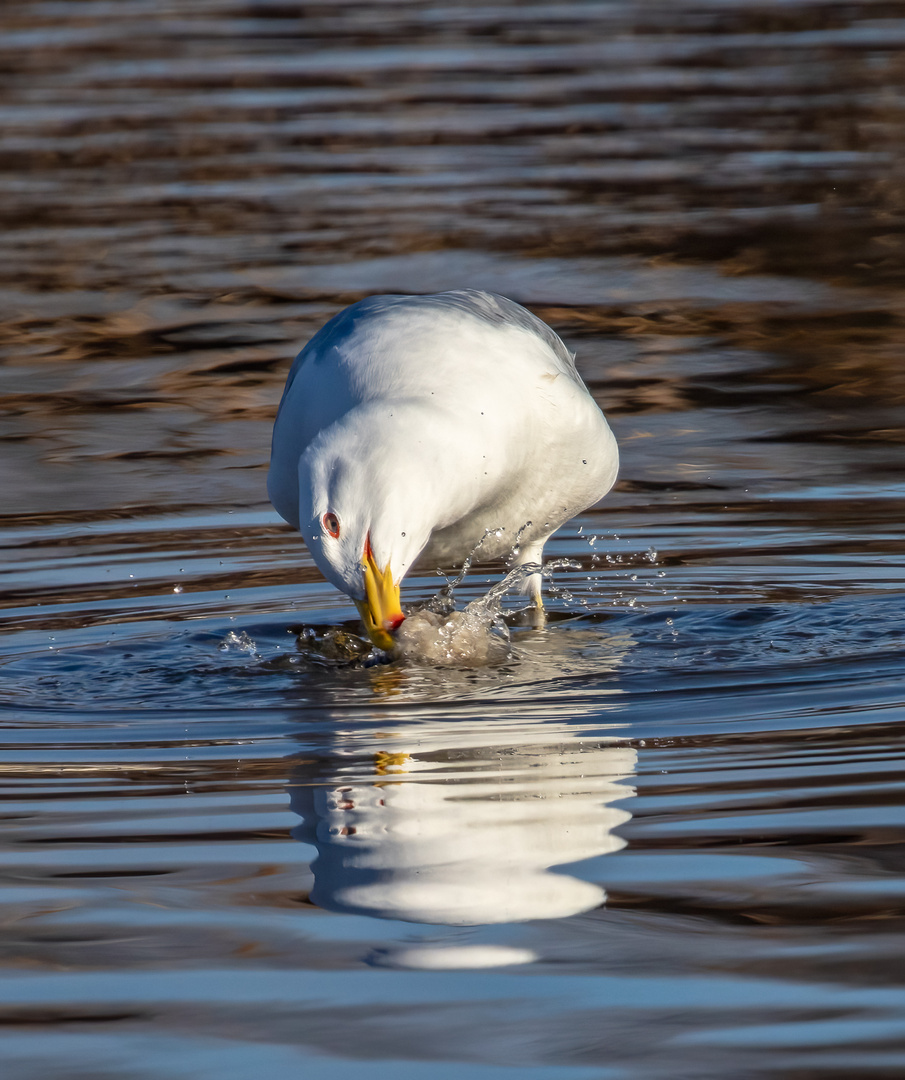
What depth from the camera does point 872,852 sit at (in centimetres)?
396

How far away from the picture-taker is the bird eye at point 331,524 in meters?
5.52

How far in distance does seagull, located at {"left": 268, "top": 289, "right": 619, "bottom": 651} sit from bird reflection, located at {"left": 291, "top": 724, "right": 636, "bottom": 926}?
0.61 m

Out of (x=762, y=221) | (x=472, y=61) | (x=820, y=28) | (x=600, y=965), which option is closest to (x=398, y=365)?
(x=600, y=965)

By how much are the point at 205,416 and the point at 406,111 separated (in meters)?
10.4

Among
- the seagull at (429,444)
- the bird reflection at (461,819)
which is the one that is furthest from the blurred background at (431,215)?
the bird reflection at (461,819)

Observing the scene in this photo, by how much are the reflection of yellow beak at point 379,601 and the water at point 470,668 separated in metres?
0.21

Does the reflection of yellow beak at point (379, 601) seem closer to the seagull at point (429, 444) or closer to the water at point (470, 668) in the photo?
the seagull at point (429, 444)

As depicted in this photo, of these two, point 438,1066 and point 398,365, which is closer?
point 438,1066

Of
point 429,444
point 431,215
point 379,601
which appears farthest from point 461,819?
point 431,215

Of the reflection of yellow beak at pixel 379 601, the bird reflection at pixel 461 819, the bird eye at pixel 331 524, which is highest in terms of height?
the bird eye at pixel 331 524

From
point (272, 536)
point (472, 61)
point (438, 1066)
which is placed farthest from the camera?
point (472, 61)

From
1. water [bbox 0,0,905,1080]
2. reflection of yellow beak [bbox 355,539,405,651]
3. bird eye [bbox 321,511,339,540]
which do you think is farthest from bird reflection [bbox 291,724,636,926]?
bird eye [bbox 321,511,339,540]

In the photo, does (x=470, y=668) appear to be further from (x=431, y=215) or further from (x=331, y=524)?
(x=431, y=215)

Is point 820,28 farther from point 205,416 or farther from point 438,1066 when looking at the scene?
point 438,1066
